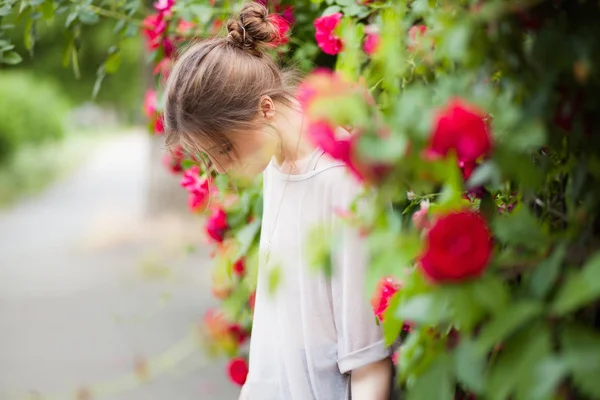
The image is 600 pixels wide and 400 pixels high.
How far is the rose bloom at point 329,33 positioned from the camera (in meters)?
2.05

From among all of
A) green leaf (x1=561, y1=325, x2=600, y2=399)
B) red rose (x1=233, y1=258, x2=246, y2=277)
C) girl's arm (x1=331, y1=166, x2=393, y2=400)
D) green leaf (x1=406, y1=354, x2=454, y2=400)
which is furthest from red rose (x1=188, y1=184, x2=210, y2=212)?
green leaf (x1=561, y1=325, x2=600, y2=399)

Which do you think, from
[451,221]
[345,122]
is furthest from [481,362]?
[345,122]

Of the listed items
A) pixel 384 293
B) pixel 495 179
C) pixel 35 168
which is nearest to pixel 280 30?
pixel 384 293

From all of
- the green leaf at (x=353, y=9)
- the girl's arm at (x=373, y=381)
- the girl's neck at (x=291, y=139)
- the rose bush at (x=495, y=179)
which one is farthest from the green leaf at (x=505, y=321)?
the green leaf at (x=353, y=9)

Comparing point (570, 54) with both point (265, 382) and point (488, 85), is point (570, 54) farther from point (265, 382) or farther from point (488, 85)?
point (265, 382)

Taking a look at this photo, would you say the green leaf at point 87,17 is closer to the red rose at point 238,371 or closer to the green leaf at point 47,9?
the green leaf at point 47,9

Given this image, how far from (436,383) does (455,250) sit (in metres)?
0.16

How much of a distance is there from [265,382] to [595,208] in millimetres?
1030

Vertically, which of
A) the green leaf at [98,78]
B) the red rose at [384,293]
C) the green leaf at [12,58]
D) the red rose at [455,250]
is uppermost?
the red rose at [455,250]

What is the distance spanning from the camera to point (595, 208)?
0.93 meters

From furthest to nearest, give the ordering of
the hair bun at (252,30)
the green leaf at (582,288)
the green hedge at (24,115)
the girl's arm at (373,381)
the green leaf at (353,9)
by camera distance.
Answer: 1. the green hedge at (24,115)
2. the green leaf at (353,9)
3. the hair bun at (252,30)
4. the girl's arm at (373,381)
5. the green leaf at (582,288)

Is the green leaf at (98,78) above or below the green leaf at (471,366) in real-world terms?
below

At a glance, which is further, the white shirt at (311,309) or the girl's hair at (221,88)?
the girl's hair at (221,88)

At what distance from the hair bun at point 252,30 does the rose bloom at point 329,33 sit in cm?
17
